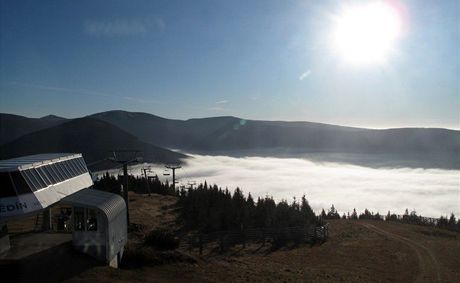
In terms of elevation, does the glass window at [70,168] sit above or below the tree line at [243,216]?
above

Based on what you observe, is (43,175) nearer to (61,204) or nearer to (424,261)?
(61,204)

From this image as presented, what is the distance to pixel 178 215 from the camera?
4988cm

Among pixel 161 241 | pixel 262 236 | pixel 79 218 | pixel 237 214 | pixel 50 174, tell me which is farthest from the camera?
pixel 237 214

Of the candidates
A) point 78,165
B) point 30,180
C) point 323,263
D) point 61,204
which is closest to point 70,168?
point 78,165

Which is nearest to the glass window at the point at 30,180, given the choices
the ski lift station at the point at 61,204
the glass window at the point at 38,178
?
the ski lift station at the point at 61,204

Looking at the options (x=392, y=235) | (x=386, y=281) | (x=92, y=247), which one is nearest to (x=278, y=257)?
(x=386, y=281)

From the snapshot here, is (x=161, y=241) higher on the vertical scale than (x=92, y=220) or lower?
lower

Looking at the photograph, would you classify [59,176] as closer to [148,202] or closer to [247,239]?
[247,239]

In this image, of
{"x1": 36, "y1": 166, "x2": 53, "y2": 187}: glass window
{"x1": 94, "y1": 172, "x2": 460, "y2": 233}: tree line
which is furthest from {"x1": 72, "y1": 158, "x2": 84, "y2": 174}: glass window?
{"x1": 94, "y1": 172, "x2": 460, "y2": 233}: tree line

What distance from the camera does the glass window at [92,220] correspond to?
74.1 ft

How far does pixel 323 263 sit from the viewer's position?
31.2 m

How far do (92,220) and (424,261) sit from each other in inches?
1027

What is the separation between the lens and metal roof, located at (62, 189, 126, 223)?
74.3 feet

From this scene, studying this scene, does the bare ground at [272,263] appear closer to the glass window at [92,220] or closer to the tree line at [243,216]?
the glass window at [92,220]
